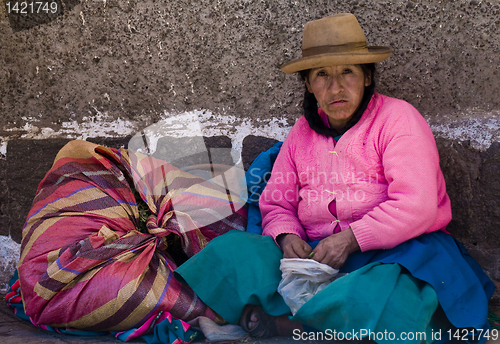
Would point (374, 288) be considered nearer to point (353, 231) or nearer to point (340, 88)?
point (353, 231)

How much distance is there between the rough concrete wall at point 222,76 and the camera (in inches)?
86.9

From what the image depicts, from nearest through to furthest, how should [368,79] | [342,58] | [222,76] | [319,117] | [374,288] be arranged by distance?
1. [374,288]
2. [342,58]
3. [368,79]
4. [319,117]
5. [222,76]

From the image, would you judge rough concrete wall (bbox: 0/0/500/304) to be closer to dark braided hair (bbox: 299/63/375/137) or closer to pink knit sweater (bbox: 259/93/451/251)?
dark braided hair (bbox: 299/63/375/137)

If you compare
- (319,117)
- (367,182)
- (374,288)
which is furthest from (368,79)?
(374,288)

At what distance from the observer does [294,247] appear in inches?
74.0

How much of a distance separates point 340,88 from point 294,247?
0.76m

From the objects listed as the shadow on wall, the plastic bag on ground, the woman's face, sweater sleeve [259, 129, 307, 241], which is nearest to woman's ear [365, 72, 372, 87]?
the woman's face

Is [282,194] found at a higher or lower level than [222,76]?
lower

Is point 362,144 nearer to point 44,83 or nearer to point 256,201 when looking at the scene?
point 256,201

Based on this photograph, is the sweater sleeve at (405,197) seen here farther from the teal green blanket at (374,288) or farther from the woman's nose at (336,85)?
the woman's nose at (336,85)

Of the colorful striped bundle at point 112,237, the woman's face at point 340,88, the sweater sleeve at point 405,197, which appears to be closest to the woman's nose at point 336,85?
the woman's face at point 340,88

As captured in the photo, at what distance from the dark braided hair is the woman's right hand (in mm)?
533

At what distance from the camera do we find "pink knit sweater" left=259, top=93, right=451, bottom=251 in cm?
170

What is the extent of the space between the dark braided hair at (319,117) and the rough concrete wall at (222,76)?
1.04 ft
